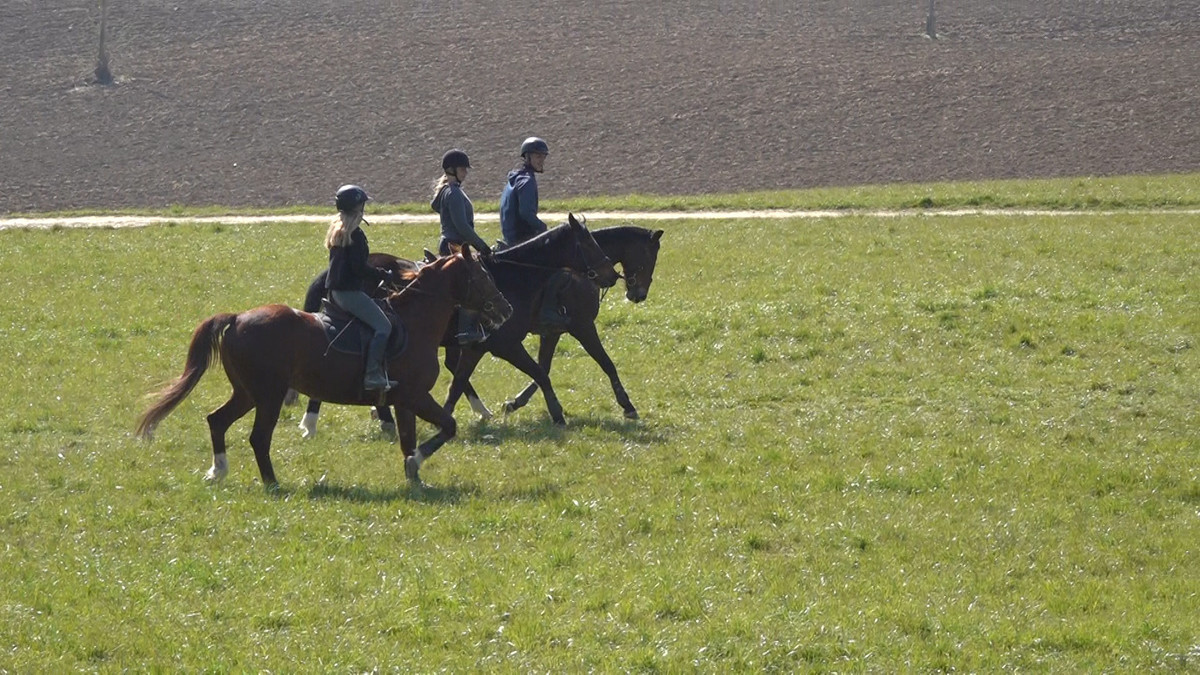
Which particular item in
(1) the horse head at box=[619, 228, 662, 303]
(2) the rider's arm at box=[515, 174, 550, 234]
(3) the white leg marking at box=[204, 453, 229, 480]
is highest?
(2) the rider's arm at box=[515, 174, 550, 234]

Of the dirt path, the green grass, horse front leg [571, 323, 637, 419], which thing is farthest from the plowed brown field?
horse front leg [571, 323, 637, 419]

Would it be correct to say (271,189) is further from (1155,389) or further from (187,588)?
(187,588)

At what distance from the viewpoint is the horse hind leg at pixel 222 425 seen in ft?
39.2

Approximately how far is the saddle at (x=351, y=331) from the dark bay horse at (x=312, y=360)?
0.05 metres

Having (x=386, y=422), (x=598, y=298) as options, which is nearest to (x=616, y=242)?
(x=598, y=298)

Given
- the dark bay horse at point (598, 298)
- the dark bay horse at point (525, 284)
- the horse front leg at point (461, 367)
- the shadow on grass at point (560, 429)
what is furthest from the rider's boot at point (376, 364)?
the dark bay horse at point (598, 298)

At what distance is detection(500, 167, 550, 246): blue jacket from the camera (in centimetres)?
1546

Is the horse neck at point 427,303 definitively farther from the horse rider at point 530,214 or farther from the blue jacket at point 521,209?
the blue jacket at point 521,209

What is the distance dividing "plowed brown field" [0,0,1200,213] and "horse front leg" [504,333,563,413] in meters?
21.2

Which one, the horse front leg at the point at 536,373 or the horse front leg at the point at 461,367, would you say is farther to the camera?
the horse front leg at the point at 536,373

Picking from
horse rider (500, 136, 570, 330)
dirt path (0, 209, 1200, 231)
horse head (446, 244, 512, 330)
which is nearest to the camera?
horse head (446, 244, 512, 330)

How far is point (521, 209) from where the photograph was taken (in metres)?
15.5

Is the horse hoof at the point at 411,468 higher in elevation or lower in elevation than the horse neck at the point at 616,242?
lower

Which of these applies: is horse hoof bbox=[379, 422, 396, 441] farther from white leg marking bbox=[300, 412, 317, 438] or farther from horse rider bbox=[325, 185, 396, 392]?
horse rider bbox=[325, 185, 396, 392]
